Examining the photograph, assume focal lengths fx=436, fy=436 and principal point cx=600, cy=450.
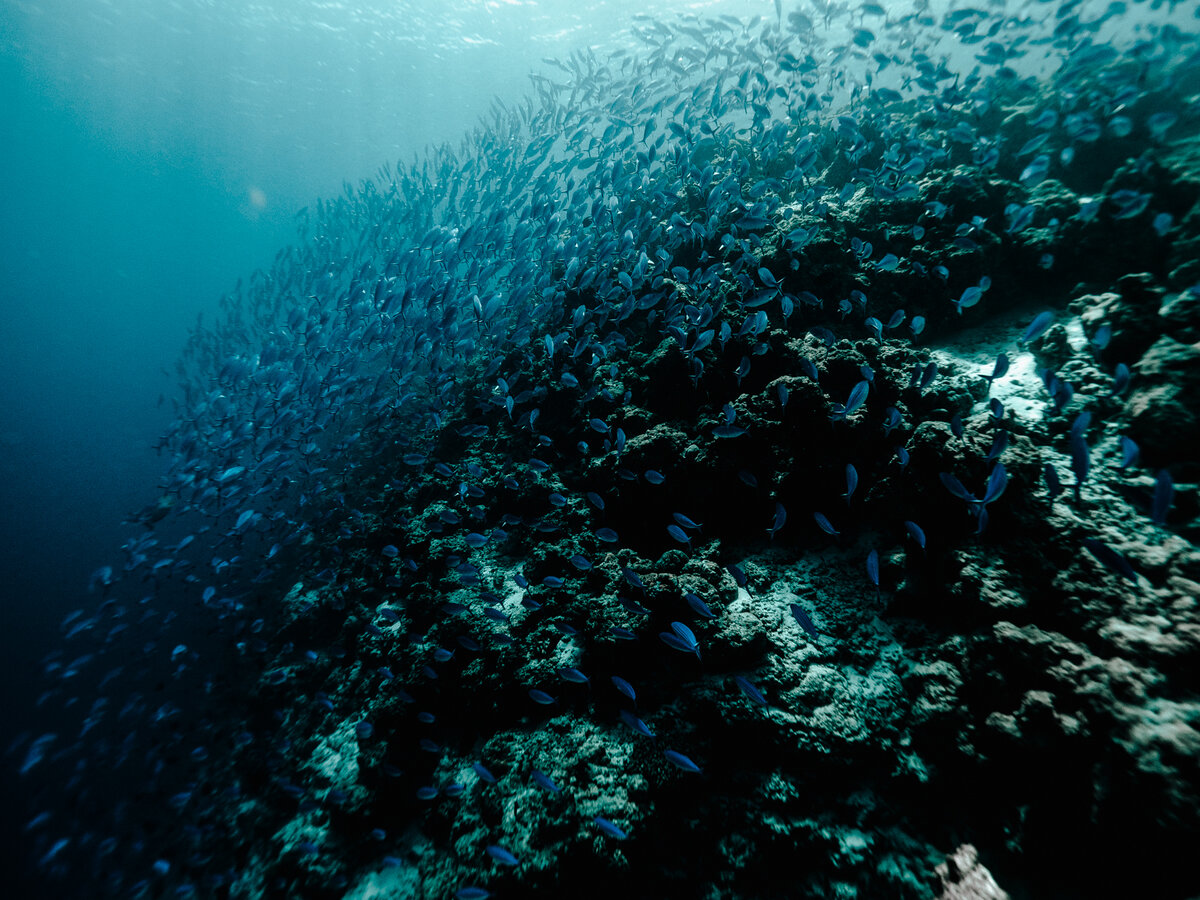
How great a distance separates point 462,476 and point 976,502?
270 inches

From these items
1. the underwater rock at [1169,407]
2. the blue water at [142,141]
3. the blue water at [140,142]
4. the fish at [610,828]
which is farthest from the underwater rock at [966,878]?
the blue water at [140,142]

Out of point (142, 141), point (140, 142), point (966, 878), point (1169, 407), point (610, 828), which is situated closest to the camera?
point (966, 878)

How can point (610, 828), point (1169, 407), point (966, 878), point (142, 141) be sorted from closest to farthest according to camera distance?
1. point (966, 878)
2. point (610, 828)
3. point (1169, 407)
4. point (142, 141)

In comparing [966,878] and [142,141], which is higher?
[142,141]

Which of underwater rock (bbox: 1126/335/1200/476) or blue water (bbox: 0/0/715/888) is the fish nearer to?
underwater rock (bbox: 1126/335/1200/476)

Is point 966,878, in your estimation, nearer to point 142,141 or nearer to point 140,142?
point 142,141

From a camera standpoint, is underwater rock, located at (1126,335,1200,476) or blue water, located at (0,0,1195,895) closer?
underwater rock, located at (1126,335,1200,476)

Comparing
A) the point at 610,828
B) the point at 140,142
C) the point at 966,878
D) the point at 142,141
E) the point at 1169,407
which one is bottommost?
the point at 966,878

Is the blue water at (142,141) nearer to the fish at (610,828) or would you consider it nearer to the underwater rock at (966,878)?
the fish at (610,828)

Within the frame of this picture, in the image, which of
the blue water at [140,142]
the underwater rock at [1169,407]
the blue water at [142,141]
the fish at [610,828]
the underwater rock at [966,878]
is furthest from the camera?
the blue water at [140,142]

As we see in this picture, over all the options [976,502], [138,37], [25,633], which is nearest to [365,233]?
[25,633]

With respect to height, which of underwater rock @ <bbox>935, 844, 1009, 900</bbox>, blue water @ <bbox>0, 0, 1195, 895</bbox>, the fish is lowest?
underwater rock @ <bbox>935, 844, 1009, 900</bbox>

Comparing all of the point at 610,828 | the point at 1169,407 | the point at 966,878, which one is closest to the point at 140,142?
the point at 610,828

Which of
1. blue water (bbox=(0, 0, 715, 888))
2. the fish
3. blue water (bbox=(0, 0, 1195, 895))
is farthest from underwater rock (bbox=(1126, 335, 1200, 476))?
blue water (bbox=(0, 0, 715, 888))
